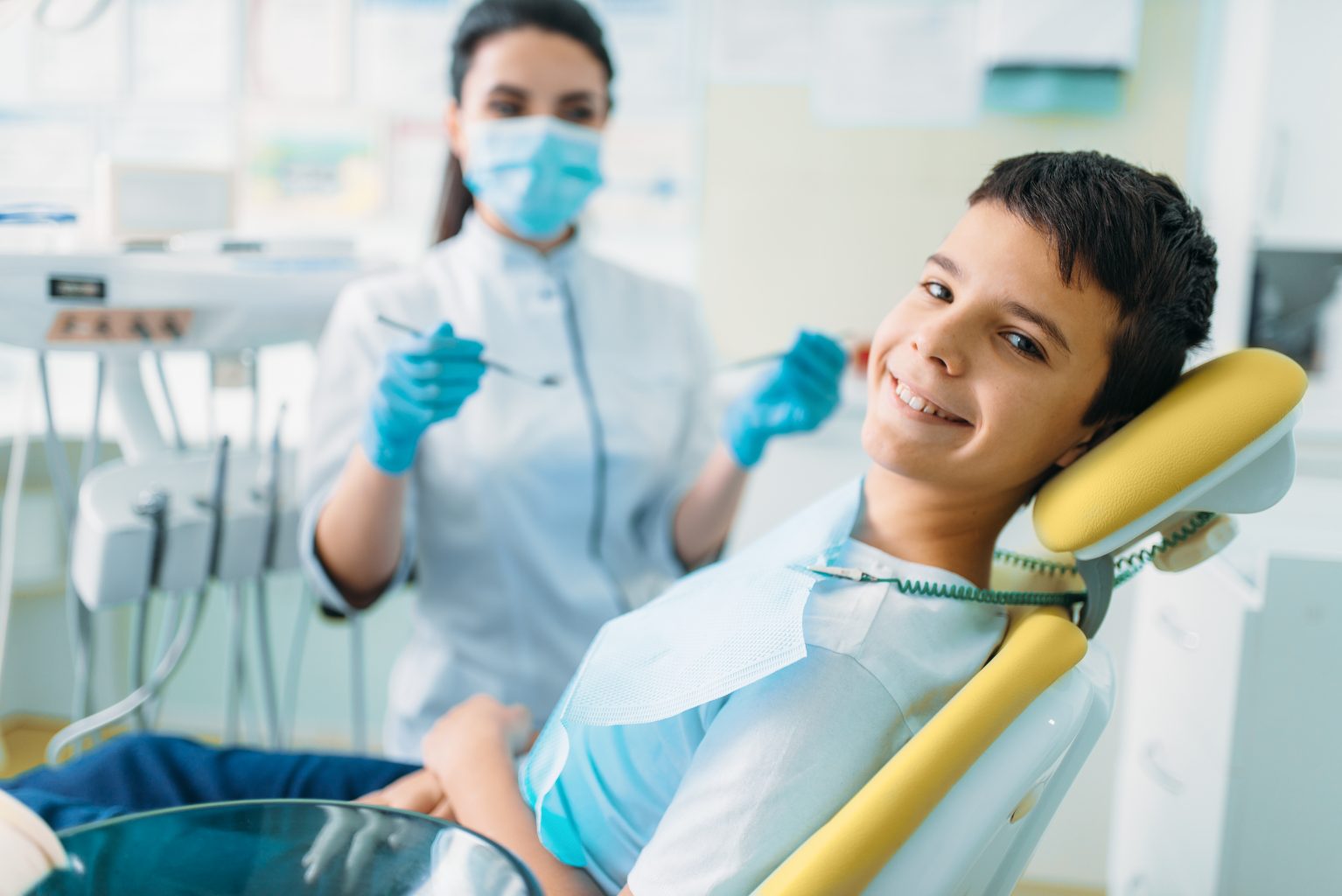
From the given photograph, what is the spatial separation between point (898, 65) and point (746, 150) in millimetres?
398

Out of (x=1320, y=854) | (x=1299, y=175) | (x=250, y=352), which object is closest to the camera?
(x=1320, y=854)

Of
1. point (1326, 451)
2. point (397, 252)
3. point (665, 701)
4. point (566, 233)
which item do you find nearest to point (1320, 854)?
point (665, 701)

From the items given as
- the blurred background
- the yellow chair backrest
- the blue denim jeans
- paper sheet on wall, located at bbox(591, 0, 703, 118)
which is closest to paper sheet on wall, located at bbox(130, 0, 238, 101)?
the blurred background

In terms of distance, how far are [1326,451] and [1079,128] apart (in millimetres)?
918

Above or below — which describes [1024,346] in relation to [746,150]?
below

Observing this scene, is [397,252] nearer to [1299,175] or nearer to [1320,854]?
[1299,175]

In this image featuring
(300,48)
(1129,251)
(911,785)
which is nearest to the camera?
(911,785)

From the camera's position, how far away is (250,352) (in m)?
1.77

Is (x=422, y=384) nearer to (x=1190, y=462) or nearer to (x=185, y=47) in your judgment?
(x=1190, y=462)

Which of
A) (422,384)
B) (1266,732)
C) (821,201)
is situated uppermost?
(821,201)

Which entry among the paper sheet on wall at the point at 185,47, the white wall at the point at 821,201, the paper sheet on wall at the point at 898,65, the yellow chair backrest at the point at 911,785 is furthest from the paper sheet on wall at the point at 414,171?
the yellow chair backrest at the point at 911,785

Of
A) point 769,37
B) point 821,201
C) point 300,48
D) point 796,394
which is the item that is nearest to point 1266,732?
point 796,394

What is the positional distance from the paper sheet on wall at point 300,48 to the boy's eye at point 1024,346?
95.9 inches

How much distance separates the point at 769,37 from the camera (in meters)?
2.65
